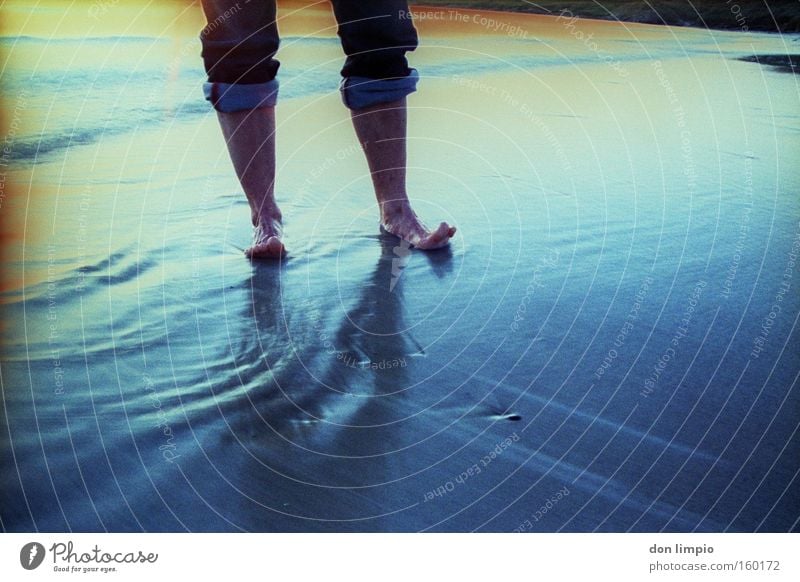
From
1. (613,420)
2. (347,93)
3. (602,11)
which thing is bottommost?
(613,420)

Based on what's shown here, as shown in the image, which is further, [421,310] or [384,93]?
[384,93]

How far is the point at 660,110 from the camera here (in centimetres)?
169

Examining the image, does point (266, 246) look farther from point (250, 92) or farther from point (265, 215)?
point (250, 92)

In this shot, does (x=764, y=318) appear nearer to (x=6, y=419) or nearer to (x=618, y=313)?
(x=618, y=313)

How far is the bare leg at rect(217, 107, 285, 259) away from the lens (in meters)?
1.18

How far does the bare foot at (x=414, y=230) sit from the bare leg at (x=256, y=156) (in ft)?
0.45

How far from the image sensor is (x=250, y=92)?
116 cm

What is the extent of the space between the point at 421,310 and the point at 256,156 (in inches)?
12.6

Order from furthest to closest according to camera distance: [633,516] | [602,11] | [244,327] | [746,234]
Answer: [602,11] → [746,234] → [244,327] → [633,516]

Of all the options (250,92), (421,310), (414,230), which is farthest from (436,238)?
(250,92)

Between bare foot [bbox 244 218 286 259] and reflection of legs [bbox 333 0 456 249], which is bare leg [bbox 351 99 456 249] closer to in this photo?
reflection of legs [bbox 333 0 456 249]

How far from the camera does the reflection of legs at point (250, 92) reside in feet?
3.66
